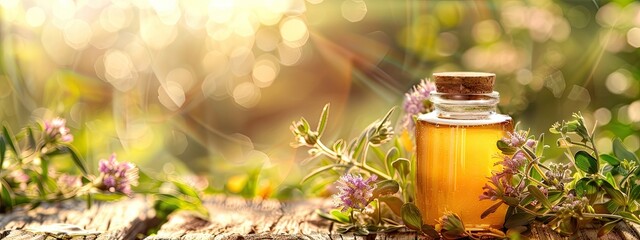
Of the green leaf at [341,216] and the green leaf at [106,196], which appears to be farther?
the green leaf at [106,196]

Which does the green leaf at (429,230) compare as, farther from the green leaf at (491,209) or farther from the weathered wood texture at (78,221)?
the weathered wood texture at (78,221)

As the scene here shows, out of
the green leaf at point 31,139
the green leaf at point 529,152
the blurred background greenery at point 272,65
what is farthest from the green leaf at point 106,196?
the green leaf at point 529,152

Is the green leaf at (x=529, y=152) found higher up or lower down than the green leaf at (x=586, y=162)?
higher up

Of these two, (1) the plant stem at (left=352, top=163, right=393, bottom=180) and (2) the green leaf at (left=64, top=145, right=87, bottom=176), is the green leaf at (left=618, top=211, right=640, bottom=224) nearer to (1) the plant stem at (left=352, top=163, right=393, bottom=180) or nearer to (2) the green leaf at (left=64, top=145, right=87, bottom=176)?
(1) the plant stem at (left=352, top=163, right=393, bottom=180)

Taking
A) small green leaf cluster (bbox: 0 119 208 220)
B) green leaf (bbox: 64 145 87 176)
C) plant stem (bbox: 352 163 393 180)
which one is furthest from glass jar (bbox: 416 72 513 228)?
green leaf (bbox: 64 145 87 176)

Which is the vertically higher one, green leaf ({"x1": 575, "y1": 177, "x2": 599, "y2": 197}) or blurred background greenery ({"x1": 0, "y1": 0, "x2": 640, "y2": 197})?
blurred background greenery ({"x1": 0, "y1": 0, "x2": 640, "y2": 197})

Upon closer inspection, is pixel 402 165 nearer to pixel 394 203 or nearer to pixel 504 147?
pixel 394 203
